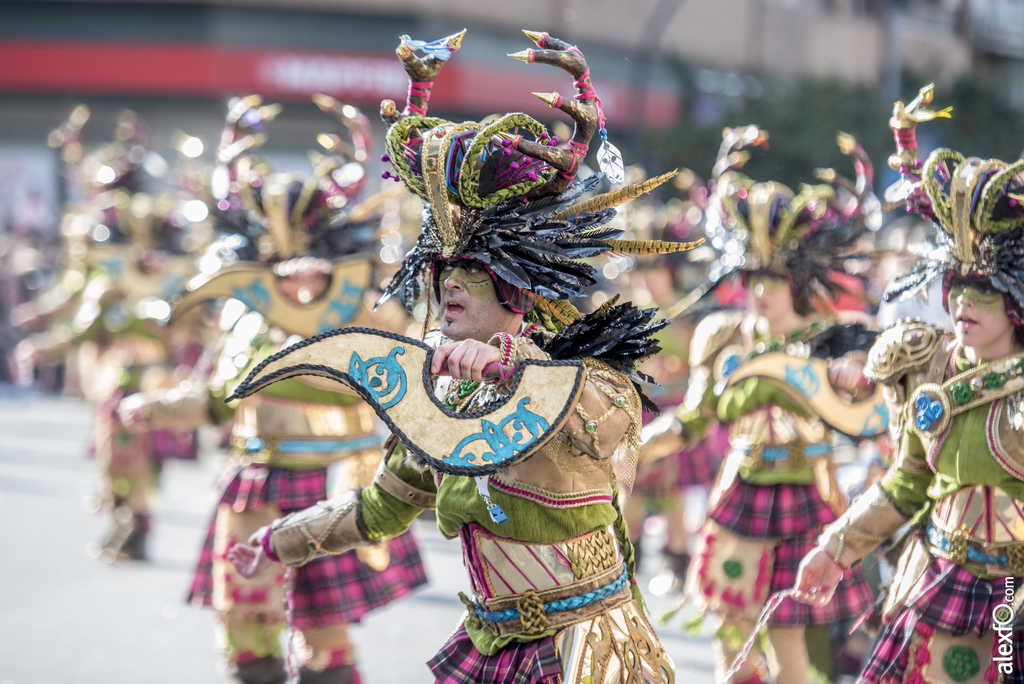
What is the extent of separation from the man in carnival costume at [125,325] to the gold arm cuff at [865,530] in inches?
205

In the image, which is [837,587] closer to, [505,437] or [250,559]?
[250,559]

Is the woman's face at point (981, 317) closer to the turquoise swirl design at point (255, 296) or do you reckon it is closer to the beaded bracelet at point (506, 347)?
the beaded bracelet at point (506, 347)

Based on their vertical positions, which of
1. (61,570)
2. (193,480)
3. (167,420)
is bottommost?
(193,480)

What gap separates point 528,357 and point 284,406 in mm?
2593

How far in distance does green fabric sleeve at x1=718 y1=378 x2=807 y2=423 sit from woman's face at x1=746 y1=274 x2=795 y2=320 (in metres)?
0.40

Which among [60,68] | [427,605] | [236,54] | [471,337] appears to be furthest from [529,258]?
[60,68]

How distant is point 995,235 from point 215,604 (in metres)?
3.44

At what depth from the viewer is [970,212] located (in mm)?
3273

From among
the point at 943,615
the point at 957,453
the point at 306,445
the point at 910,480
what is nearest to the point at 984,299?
the point at 957,453

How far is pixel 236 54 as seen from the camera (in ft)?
70.1

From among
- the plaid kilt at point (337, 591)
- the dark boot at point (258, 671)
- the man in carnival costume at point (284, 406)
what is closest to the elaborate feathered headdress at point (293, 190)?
the man in carnival costume at point (284, 406)

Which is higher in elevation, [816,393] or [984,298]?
[984,298]

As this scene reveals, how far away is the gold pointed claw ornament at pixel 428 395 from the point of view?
2469 millimetres

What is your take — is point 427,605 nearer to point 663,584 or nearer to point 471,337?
point 663,584
